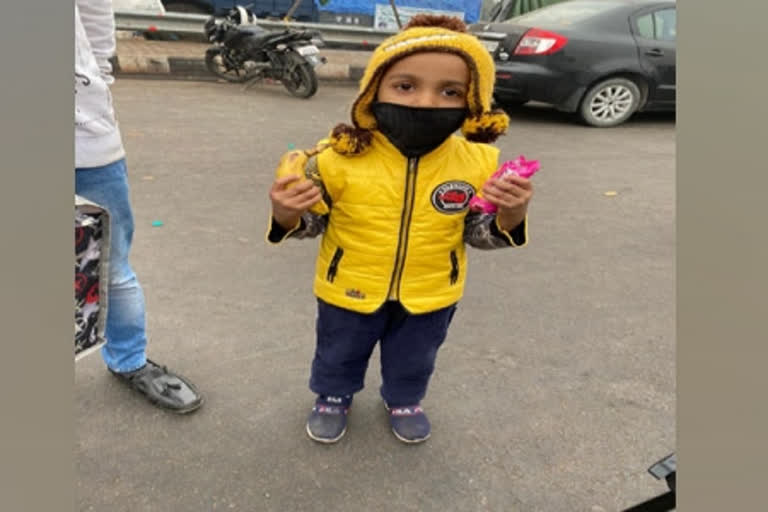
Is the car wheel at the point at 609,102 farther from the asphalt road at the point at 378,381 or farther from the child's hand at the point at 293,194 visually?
the child's hand at the point at 293,194

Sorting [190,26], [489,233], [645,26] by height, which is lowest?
[489,233]

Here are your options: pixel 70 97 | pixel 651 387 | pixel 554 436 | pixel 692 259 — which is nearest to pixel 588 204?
pixel 651 387

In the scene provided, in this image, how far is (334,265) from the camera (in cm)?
185

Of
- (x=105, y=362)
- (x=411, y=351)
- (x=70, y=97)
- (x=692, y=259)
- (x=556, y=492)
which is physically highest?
(x=70, y=97)

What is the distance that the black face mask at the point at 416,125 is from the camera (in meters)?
1.62

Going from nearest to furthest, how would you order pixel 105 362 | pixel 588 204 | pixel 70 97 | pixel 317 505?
pixel 70 97
pixel 317 505
pixel 105 362
pixel 588 204

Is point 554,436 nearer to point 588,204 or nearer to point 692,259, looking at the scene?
point 692,259

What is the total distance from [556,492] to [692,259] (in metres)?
1.47

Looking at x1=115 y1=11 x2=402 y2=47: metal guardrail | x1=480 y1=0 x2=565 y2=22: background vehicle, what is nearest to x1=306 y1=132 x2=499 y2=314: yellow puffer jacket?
x1=115 y1=11 x2=402 y2=47: metal guardrail

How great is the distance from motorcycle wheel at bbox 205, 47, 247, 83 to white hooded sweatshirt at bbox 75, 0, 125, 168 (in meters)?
6.73

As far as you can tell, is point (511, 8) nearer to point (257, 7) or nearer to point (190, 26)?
point (257, 7)

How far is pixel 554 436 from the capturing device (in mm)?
2250

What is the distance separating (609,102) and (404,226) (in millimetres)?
6187

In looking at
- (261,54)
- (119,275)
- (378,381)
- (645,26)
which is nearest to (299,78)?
(261,54)
